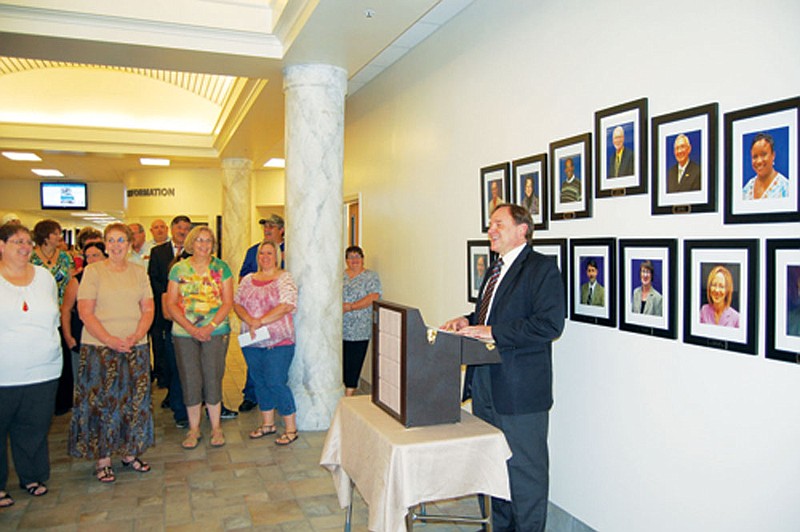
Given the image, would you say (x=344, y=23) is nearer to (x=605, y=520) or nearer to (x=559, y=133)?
(x=559, y=133)

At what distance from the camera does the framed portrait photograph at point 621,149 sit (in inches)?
111

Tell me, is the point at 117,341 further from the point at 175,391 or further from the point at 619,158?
the point at 619,158

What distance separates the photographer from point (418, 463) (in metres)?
2.38

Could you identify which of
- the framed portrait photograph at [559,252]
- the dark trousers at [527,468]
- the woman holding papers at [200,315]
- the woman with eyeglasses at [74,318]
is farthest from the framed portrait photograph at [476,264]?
the woman with eyeglasses at [74,318]

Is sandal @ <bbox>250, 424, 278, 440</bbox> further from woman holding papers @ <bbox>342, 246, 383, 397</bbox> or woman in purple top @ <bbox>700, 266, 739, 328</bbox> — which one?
Answer: woman in purple top @ <bbox>700, 266, 739, 328</bbox>

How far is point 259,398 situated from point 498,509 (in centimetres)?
261

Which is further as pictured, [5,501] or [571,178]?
[5,501]

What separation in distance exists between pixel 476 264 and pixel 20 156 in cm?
1076

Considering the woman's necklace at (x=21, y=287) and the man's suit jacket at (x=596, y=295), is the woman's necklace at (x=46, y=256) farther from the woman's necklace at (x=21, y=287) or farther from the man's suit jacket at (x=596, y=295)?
the man's suit jacket at (x=596, y=295)

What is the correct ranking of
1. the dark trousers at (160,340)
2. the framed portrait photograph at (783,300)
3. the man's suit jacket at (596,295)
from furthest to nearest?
the dark trousers at (160,340)
the man's suit jacket at (596,295)
the framed portrait photograph at (783,300)

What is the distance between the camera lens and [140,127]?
1066 centimetres

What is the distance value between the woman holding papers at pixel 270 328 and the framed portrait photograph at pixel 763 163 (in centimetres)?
352

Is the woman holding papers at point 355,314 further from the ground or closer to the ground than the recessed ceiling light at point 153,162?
closer to the ground

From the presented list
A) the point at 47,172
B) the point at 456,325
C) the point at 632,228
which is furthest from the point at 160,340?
the point at 47,172
